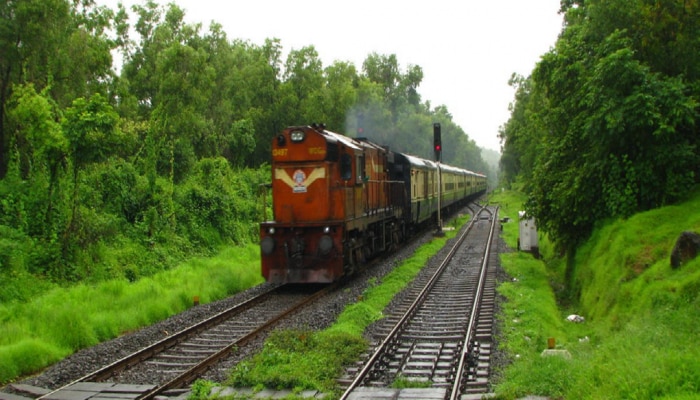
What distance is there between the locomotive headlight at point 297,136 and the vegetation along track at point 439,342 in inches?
179

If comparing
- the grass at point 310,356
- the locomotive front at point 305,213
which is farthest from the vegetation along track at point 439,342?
the locomotive front at point 305,213

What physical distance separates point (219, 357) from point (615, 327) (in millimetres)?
6162

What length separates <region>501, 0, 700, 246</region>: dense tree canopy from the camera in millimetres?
12852

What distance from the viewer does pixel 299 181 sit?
46.9ft

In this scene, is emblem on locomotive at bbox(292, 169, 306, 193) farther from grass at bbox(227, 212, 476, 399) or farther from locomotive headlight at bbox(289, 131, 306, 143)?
grass at bbox(227, 212, 476, 399)

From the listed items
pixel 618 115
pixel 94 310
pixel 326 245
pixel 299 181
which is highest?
pixel 618 115

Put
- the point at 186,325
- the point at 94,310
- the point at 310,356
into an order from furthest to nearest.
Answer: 1. the point at 94,310
2. the point at 186,325
3. the point at 310,356

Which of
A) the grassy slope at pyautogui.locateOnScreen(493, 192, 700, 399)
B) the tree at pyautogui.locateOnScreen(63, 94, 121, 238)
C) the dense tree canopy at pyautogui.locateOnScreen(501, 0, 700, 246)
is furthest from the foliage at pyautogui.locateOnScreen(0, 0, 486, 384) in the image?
the dense tree canopy at pyautogui.locateOnScreen(501, 0, 700, 246)

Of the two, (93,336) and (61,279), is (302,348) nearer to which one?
(93,336)

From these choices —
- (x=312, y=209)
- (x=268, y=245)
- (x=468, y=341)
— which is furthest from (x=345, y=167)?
(x=468, y=341)

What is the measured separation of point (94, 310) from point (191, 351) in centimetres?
324

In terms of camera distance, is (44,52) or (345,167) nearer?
(345,167)

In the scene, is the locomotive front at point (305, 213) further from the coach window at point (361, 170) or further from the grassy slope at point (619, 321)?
the grassy slope at point (619, 321)

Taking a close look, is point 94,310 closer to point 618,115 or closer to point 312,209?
point 312,209
